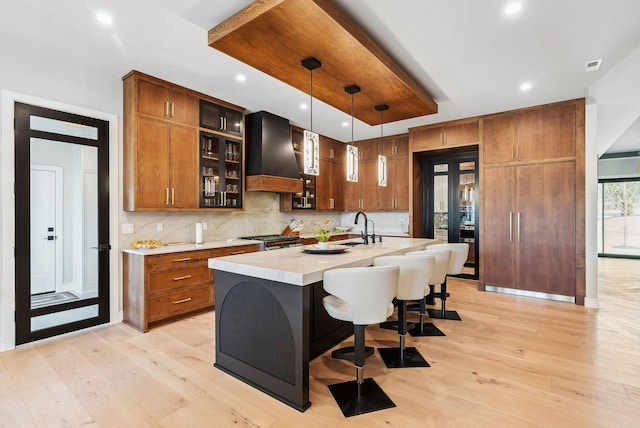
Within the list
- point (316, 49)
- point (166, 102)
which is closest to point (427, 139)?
point (316, 49)

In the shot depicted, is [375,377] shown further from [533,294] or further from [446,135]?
[446,135]

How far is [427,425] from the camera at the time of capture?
1.89 m

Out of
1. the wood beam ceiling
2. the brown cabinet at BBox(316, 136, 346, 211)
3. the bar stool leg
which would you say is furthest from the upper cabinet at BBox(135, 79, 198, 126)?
the bar stool leg

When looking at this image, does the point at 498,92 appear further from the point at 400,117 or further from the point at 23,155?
the point at 23,155

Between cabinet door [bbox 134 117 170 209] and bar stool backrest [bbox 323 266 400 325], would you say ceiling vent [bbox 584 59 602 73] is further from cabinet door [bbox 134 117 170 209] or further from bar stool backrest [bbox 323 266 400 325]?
cabinet door [bbox 134 117 170 209]

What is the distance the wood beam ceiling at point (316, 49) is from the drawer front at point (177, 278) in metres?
2.40

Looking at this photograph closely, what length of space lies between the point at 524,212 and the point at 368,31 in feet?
12.1

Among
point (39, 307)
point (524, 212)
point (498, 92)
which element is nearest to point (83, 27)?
point (39, 307)

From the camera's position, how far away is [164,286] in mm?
3553

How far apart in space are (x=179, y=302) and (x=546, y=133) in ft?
17.9

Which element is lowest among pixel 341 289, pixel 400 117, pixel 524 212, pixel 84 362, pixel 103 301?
pixel 84 362

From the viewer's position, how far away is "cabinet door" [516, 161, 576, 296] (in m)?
4.45

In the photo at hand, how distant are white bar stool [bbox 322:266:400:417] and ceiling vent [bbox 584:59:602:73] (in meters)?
3.16

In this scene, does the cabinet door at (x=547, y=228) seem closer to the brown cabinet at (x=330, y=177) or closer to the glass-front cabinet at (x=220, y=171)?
the brown cabinet at (x=330, y=177)
